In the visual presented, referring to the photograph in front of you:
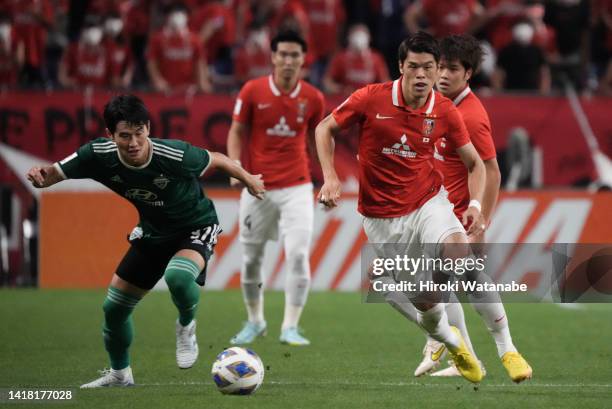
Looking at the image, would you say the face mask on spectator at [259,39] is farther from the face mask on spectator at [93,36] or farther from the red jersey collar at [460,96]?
the red jersey collar at [460,96]

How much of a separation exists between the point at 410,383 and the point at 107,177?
2606 mm

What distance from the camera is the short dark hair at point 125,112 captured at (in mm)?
7594

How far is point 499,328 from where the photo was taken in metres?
8.19

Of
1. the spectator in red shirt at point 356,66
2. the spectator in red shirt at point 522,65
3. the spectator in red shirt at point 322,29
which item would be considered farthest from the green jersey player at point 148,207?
the spectator in red shirt at point 522,65

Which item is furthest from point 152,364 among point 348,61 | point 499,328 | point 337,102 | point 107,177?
point 348,61

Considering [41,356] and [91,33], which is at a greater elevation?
[91,33]

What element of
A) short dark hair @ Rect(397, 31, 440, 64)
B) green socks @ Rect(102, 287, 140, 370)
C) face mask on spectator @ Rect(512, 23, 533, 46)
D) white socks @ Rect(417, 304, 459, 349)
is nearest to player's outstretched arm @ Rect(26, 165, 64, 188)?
green socks @ Rect(102, 287, 140, 370)

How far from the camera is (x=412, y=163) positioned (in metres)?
8.31

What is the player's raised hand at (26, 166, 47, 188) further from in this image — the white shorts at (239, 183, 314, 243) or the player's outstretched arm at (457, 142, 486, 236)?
the white shorts at (239, 183, 314, 243)

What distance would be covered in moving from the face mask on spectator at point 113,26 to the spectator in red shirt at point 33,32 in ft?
3.28

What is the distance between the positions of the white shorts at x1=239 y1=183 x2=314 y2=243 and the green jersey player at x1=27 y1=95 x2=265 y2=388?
2.66 meters

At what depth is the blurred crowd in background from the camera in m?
17.1

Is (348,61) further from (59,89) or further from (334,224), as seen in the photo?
(59,89)

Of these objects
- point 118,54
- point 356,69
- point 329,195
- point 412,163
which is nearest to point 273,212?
point 412,163
